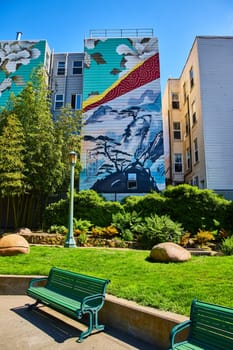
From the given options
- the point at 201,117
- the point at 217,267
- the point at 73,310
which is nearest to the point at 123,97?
the point at 201,117

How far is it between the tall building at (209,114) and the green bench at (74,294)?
1406 cm

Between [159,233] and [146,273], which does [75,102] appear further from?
[146,273]

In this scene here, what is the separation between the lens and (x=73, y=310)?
3.89 meters

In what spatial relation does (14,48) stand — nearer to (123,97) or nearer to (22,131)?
(123,97)

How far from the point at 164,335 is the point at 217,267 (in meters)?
2.85

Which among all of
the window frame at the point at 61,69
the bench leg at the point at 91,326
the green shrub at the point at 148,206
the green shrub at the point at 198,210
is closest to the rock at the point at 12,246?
the bench leg at the point at 91,326

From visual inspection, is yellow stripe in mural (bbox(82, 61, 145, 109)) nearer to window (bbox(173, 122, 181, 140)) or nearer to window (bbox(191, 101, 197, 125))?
window (bbox(191, 101, 197, 125))

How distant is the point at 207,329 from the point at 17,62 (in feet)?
75.6

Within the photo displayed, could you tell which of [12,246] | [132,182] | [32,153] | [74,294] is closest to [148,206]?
[132,182]

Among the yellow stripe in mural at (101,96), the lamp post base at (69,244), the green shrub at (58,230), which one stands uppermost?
the yellow stripe in mural at (101,96)

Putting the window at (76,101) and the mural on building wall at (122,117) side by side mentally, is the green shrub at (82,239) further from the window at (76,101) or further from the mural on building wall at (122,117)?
the window at (76,101)

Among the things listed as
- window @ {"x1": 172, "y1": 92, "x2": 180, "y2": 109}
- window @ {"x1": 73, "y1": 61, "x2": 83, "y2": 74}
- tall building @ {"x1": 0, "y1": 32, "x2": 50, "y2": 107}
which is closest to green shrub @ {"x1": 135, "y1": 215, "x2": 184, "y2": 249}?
tall building @ {"x1": 0, "y1": 32, "x2": 50, "y2": 107}

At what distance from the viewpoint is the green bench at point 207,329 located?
9.11ft

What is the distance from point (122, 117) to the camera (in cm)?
1920
